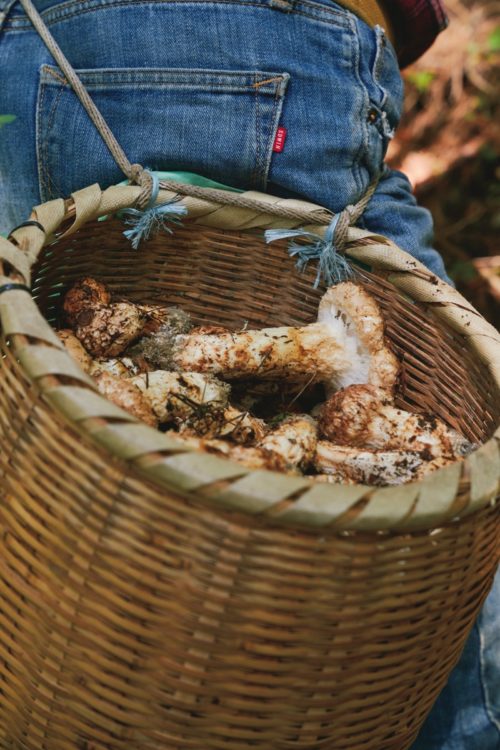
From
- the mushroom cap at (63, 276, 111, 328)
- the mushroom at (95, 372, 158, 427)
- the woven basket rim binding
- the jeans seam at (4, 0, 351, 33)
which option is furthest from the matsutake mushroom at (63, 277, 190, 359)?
the jeans seam at (4, 0, 351, 33)

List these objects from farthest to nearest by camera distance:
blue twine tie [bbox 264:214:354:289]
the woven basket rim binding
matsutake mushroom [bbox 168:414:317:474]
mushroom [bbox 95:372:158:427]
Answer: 1. blue twine tie [bbox 264:214:354:289]
2. mushroom [bbox 95:372:158:427]
3. matsutake mushroom [bbox 168:414:317:474]
4. the woven basket rim binding

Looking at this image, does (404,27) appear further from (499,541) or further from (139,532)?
(139,532)

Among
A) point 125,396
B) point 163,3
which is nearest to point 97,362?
point 125,396

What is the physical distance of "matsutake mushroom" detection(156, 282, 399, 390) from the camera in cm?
155

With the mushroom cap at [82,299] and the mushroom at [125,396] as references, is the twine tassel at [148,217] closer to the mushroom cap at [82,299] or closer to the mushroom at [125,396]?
the mushroom cap at [82,299]

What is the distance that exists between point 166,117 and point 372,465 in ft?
3.35

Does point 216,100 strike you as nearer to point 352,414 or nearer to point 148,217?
point 148,217

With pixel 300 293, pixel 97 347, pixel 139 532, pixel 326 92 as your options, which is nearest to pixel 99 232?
pixel 97 347

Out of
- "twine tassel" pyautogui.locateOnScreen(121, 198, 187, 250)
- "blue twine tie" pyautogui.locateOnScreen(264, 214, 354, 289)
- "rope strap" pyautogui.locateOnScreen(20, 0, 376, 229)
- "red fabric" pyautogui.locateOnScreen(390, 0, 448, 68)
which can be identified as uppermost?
"red fabric" pyautogui.locateOnScreen(390, 0, 448, 68)

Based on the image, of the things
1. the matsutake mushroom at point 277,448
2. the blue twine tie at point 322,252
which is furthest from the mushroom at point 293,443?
the blue twine tie at point 322,252

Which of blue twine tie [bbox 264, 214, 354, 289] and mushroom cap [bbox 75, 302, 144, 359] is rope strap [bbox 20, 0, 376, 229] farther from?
mushroom cap [bbox 75, 302, 144, 359]

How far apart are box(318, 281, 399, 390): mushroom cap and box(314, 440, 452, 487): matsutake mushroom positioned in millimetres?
256

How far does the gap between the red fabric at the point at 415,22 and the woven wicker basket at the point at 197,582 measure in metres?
1.53

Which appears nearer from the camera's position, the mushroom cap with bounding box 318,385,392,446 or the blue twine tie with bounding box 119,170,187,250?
the mushroom cap with bounding box 318,385,392,446
